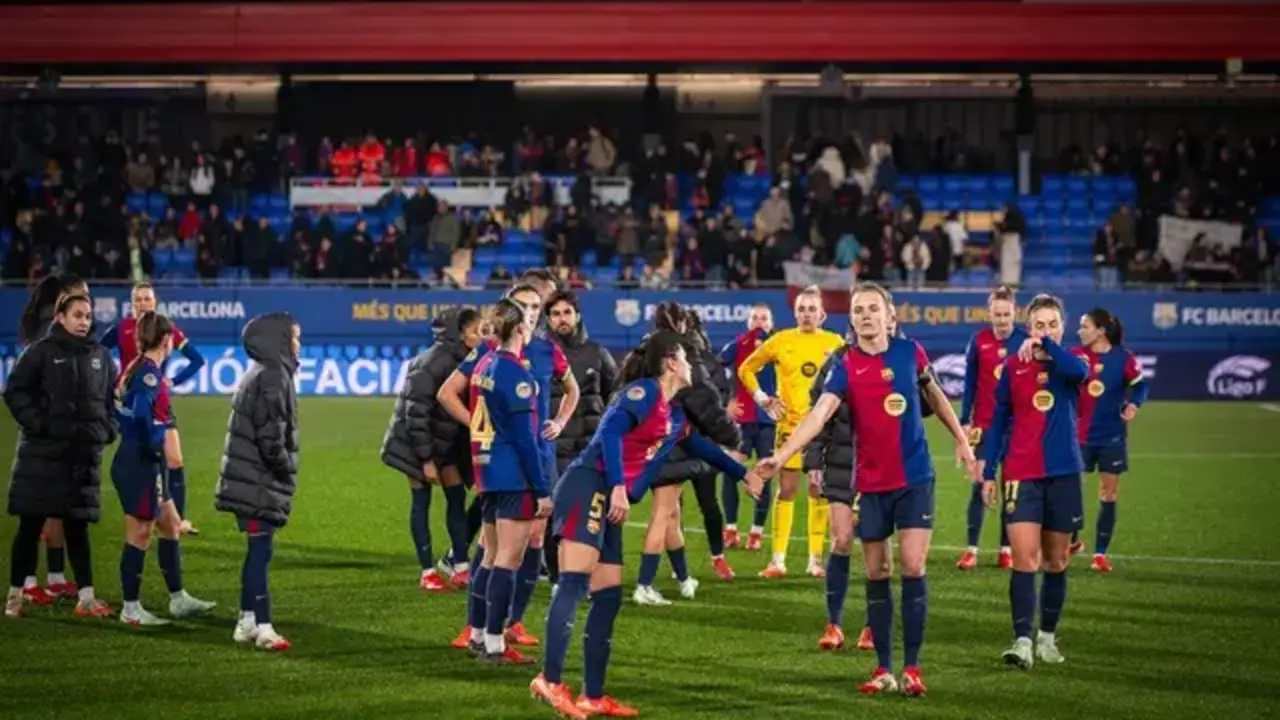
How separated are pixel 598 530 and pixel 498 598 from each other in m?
1.52

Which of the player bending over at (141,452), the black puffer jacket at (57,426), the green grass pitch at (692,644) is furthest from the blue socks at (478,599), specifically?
the black puffer jacket at (57,426)

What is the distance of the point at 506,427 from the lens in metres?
12.6

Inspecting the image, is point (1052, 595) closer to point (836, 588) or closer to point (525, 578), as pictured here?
point (836, 588)

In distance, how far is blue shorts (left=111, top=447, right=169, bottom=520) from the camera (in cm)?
1407

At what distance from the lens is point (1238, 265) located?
117ft

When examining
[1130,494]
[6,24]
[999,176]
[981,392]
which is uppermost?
[6,24]

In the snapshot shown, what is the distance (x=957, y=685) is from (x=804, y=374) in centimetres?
452

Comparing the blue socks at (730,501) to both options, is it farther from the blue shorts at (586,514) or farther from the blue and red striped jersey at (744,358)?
the blue shorts at (586,514)

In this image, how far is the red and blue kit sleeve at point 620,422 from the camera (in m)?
11.4

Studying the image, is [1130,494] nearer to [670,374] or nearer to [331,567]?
[331,567]

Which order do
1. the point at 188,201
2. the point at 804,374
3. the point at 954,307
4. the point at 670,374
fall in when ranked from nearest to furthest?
the point at 670,374, the point at 804,374, the point at 954,307, the point at 188,201

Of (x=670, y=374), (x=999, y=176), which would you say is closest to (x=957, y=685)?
(x=670, y=374)

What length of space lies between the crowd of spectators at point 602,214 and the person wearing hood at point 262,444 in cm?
2059

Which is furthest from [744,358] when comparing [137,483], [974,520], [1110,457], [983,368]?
[137,483]
